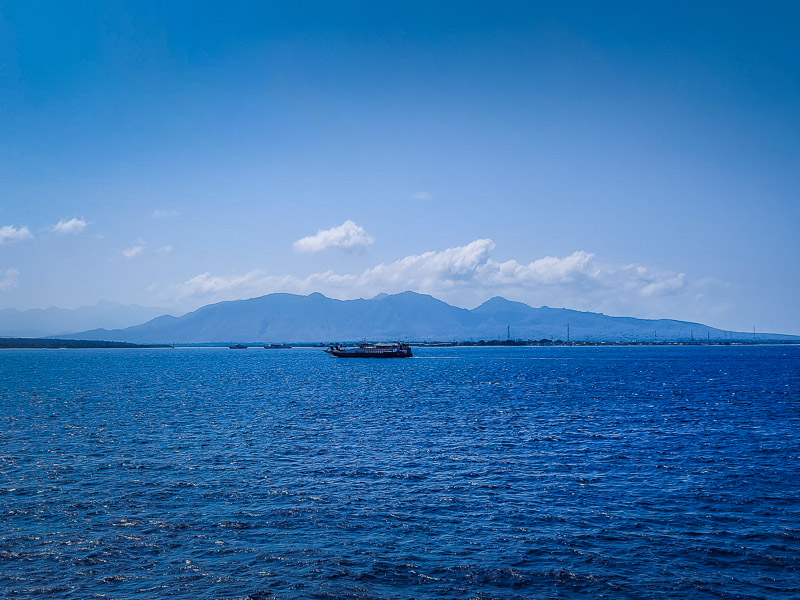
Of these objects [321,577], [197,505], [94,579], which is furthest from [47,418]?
[321,577]

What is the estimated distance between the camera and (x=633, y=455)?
151 ft

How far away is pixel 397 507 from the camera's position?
31594mm

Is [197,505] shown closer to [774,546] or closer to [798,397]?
[774,546]

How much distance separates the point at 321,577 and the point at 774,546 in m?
21.2

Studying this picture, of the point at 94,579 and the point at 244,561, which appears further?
the point at 244,561

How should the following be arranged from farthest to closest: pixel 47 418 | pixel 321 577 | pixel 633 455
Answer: pixel 47 418
pixel 633 455
pixel 321 577

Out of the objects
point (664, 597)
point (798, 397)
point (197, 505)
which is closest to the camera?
point (664, 597)

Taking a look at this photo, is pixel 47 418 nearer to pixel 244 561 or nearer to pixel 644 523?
pixel 244 561

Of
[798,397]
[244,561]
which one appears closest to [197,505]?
[244,561]

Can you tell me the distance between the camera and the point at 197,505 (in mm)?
31453

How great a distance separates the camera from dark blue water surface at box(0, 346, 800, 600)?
2242 cm

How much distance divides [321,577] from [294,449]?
1008 inches

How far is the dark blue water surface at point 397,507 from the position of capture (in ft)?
73.6

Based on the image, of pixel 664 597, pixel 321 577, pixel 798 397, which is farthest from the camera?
pixel 798 397
